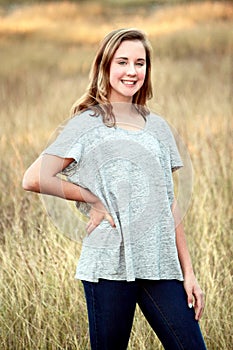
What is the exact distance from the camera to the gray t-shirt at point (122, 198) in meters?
1.72

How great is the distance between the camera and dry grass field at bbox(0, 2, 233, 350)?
8.99 feet

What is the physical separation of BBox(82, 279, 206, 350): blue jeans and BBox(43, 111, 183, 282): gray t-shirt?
34mm

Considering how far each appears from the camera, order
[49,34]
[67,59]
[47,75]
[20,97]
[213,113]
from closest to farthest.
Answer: [213,113] < [20,97] < [47,75] < [67,59] < [49,34]

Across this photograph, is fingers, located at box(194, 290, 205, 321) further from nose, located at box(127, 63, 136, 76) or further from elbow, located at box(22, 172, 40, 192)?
nose, located at box(127, 63, 136, 76)

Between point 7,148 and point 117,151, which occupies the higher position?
point 7,148

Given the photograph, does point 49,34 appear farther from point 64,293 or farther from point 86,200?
point 86,200

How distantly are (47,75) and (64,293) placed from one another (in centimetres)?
862

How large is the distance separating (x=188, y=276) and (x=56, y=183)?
1.41ft

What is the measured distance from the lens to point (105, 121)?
175 centimetres

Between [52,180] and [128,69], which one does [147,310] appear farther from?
[128,69]

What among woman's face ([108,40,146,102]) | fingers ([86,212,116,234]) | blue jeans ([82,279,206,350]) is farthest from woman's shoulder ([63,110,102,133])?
blue jeans ([82,279,206,350])

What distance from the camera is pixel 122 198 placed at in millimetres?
1731

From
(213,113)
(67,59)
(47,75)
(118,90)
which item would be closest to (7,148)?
(213,113)

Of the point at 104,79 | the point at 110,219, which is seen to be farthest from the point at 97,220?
the point at 104,79
